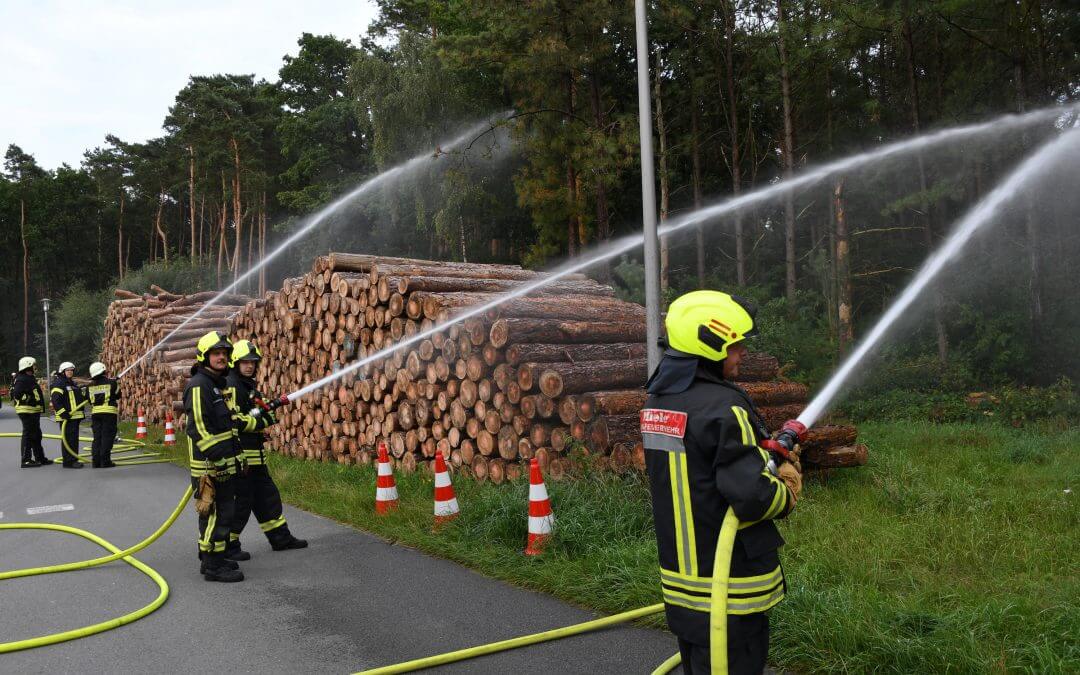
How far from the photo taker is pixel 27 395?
14.5m

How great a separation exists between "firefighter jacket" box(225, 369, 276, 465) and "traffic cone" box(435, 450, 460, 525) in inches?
59.1

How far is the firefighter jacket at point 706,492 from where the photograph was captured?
278 cm

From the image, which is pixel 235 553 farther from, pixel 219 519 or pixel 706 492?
pixel 706 492

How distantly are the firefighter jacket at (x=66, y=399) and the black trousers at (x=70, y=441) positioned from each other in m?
0.20

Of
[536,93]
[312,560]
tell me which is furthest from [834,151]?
[312,560]

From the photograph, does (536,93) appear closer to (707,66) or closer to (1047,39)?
(707,66)

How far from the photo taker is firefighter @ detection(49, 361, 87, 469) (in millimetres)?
13961

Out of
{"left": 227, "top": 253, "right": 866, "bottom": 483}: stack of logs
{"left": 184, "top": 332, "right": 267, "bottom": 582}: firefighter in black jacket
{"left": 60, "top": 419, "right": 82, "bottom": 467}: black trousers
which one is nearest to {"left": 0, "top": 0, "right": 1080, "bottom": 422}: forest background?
{"left": 227, "top": 253, "right": 866, "bottom": 483}: stack of logs

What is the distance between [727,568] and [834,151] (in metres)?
26.7

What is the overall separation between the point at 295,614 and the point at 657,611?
2.38 m

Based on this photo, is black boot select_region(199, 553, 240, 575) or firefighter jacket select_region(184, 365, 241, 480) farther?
firefighter jacket select_region(184, 365, 241, 480)

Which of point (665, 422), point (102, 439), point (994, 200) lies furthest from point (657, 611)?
point (102, 439)

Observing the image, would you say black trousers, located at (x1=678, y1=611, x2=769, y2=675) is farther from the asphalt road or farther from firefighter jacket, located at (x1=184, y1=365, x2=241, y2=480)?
firefighter jacket, located at (x1=184, y1=365, x2=241, y2=480)

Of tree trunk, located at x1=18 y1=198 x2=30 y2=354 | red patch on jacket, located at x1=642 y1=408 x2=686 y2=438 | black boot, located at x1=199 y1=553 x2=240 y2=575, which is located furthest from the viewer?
tree trunk, located at x1=18 y1=198 x2=30 y2=354
